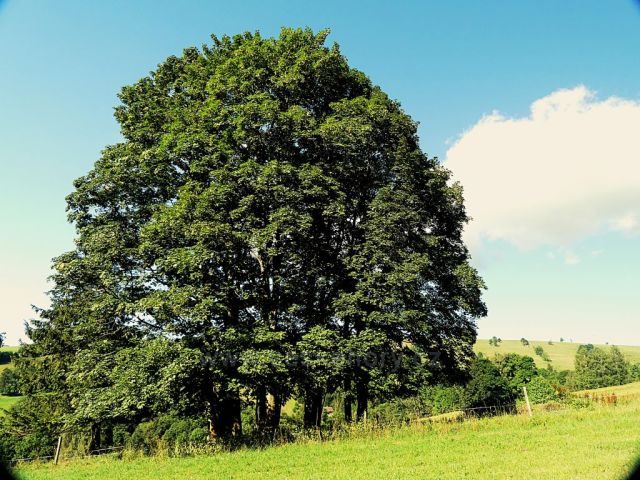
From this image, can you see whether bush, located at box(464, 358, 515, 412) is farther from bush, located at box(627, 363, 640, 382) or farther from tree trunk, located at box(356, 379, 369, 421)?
tree trunk, located at box(356, 379, 369, 421)

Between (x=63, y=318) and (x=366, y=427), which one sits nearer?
(x=366, y=427)

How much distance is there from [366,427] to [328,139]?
11.9 meters

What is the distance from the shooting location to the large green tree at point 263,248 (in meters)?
16.7

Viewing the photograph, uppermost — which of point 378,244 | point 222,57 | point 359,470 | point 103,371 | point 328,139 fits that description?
point 222,57

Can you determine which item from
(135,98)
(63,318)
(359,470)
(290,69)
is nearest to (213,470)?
(359,470)

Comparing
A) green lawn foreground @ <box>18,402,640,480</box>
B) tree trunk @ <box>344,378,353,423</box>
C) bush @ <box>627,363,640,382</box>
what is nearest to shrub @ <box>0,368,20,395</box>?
A: green lawn foreground @ <box>18,402,640,480</box>

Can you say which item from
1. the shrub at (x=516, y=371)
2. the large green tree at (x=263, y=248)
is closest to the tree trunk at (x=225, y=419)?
the large green tree at (x=263, y=248)

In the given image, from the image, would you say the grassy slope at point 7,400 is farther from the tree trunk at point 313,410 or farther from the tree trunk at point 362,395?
the tree trunk at point 362,395

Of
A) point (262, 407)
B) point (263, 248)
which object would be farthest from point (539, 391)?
point (263, 248)

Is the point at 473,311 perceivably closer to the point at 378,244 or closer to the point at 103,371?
the point at 378,244

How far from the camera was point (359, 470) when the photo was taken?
36.2ft

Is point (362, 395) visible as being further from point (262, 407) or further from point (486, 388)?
point (486, 388)

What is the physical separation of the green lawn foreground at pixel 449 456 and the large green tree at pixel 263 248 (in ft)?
8.83

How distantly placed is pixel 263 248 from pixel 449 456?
9679mm
